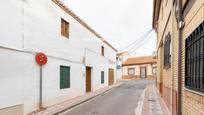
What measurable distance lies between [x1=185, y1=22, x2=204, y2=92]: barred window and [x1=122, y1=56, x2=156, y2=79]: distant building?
39315 millimetres

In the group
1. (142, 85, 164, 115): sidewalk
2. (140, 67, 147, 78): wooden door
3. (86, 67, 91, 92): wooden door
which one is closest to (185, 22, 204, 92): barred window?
(142, 85, 164, 115): sidewalk

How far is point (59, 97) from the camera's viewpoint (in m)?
11.0

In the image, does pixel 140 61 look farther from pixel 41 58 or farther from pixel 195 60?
pixel 195 60

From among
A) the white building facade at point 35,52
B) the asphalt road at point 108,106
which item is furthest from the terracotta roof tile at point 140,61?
the asphalt road at point 108,106

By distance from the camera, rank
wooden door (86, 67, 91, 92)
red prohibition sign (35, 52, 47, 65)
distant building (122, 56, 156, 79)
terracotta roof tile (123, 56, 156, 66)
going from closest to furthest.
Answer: red prohibition sign (35, 52, 47, 65) < wooden door (86, 67, 91, 92) < distant building (122, 56, 156, 79) < terracotta roof tile (123, 56, 156, 66)

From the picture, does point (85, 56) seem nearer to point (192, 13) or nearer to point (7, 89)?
point (7, 89)

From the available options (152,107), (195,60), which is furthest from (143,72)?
(195,60)

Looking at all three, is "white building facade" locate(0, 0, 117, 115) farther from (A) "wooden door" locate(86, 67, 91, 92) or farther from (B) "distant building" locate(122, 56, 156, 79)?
(B) "distant building" locate(122, 56, 156, 79)

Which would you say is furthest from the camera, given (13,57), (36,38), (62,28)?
(62,28)

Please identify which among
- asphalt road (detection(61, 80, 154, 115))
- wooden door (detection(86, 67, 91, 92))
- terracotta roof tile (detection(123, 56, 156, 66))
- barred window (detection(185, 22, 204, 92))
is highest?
terracotta roof tile (detection(123, 56, 156, 66))

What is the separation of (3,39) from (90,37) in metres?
10.9

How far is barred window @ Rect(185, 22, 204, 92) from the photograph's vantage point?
3.74 metres

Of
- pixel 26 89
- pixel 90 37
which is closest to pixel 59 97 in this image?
pixel 26 89

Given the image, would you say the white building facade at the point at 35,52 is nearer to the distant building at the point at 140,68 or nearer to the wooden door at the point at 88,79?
the wooden door at the point at 88,79
